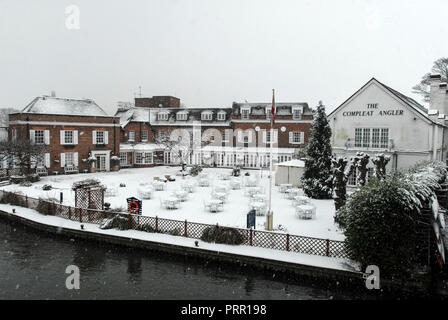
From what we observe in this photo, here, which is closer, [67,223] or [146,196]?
[67,223]

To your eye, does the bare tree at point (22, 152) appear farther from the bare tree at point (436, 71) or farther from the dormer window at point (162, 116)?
the bare tree at point (436, 71)

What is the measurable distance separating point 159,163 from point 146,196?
20138 mm

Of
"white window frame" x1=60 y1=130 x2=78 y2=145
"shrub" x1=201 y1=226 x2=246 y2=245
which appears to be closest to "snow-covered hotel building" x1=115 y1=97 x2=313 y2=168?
"white window frame" x1=60 y1=130 x2=78 y2=145

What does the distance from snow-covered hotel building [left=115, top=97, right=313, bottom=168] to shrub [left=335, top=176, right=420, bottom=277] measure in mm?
25562

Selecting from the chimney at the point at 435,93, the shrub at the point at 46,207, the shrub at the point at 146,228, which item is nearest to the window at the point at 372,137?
the chimney at the point at 435,93

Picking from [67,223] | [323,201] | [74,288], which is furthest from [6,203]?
[323,201]

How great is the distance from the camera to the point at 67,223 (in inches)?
582

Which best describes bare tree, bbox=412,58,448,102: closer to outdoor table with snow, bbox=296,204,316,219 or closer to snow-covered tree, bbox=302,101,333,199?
snow-covered tree, bbox=302,101,333,199

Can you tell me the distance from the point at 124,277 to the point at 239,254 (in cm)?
395

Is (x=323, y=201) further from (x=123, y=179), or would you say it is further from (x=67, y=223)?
(x=123, y=179)

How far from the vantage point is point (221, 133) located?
130 feet

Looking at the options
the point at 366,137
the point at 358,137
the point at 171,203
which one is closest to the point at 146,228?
the point at 171,203

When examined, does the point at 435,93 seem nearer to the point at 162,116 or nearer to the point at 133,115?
the point at 162,116

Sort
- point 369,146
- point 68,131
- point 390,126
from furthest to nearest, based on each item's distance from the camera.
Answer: point 68,131, point 369,146, point 390,126
